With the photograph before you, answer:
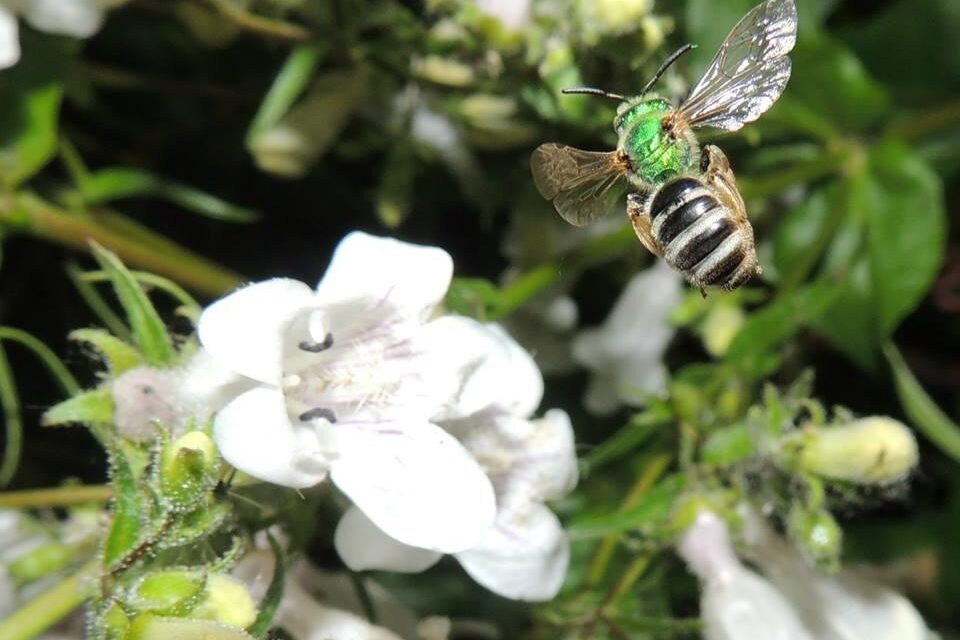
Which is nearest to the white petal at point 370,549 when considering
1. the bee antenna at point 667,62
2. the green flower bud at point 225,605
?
the green flower bud at point 225,605

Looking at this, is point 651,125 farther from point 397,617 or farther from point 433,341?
point 397,617

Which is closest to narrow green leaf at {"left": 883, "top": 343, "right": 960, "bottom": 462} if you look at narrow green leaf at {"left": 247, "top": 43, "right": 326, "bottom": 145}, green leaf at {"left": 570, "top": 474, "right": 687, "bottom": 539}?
green leaf at {"left": 570, "top": 474, "right": 687, "bottom": 539}

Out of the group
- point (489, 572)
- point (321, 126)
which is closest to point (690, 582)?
point (489, 572)

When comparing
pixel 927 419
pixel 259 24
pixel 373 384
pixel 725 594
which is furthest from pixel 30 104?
pixel 927 419

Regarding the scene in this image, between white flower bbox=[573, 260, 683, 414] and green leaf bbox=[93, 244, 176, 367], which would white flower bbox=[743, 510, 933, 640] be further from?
green leaf bbox=[93, 244, 176, 367]

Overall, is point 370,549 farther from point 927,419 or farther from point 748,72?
point 927,419

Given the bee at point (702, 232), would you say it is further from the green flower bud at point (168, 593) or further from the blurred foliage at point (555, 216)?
the green flower bud at point (168, 593)
